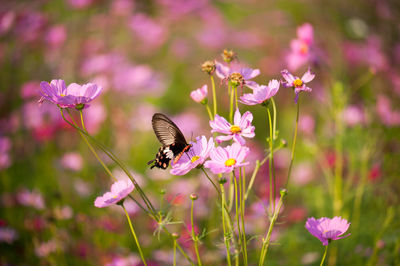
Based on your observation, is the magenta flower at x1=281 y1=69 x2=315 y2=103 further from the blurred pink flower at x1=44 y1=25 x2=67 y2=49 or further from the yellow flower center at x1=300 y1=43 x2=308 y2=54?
the blurred pink flower at x1=44 y1=25 x2=67 y2=49

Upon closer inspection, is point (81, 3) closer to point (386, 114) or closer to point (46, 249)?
point (46, 249)

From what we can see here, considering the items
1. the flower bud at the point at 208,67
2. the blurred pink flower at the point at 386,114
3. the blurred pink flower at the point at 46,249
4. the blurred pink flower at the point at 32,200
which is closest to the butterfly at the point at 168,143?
the flower bud at the point at 208,67

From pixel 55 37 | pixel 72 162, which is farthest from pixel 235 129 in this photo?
pixel 55 37

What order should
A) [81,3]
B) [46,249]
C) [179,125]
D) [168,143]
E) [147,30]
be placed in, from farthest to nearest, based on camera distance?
[147,30] < [81,3] < [179,125] < [46,249] < [168,143]

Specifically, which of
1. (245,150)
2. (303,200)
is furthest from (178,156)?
(303,200)

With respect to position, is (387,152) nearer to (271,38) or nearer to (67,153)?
(67,153)

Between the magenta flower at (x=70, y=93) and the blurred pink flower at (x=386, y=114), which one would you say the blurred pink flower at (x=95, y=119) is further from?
the blurred pink flower at (x=386, y=114)
